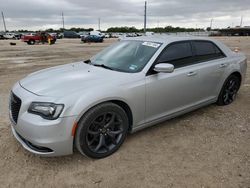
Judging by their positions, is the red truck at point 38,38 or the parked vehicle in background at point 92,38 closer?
the red truck at point 38,38

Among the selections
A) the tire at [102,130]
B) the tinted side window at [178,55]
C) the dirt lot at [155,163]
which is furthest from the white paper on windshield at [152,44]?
the dirt lot at [155,163]

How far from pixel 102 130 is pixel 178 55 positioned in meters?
1.81

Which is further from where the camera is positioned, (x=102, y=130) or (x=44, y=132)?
(x=102, y=130)

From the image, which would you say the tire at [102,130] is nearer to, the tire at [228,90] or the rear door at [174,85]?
the rear door at [174,85]

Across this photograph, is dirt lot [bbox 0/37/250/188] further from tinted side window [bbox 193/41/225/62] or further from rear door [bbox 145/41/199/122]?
tinted side window [bbox 193/41/225/62]

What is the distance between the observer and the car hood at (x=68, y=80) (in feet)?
9.57

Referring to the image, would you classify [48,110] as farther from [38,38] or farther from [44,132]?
[38,38]

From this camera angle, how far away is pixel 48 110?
8.86ft

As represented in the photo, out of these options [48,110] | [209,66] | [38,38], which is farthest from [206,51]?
[38,38]

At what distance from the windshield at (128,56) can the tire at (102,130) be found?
2.35ft

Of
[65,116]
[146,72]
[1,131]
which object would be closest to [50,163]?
[65,116]

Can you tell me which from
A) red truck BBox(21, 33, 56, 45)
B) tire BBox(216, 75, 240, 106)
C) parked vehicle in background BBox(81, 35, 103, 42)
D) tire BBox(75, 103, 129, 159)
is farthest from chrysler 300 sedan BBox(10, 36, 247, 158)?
parked vehicle in background BBox(81, 35, 103, 42)

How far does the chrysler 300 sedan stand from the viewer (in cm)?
274

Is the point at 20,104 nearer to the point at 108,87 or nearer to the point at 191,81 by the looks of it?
the point at 108,87
